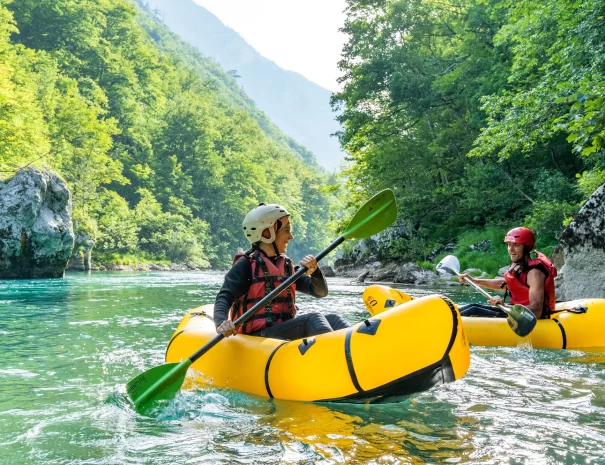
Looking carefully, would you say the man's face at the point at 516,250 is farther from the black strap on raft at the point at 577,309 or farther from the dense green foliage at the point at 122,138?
the dense green foliage at the point at 122,138

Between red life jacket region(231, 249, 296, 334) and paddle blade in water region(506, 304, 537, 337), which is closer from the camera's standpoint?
red life jacket region(231, 249, 296, 334)

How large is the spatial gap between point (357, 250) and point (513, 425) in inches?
693

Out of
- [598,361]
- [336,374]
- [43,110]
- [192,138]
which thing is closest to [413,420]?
[336,374]

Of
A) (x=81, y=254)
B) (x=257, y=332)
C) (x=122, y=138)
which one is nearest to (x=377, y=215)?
(x=257, y=332)

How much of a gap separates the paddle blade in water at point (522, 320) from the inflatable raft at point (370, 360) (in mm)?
1797

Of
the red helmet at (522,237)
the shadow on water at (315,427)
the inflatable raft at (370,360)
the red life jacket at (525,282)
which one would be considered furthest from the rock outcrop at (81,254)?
the inflatable raft at (370,360)

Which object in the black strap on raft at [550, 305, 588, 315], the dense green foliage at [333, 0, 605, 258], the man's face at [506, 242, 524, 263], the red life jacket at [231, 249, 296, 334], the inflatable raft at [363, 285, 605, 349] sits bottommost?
the inflatable raft at [363, 285, 605, 349]

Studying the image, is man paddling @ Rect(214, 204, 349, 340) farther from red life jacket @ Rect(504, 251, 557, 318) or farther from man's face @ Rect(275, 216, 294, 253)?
red life jacket @ Rect(504, 251, 557, 318)

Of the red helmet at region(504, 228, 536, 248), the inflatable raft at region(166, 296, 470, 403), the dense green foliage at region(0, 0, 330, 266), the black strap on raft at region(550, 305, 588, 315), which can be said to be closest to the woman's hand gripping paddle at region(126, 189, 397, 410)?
the inflatable raft at region(166, 296, 470, 403)

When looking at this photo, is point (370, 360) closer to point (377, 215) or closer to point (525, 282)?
point (377, 215)

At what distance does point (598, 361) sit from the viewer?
14.6 ft

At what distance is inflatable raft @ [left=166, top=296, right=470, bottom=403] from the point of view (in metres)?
2.90

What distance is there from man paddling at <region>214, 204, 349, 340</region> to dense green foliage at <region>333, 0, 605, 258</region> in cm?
713

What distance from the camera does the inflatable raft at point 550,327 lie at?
16.3 ft
